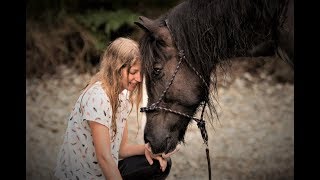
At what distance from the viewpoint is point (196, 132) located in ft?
7.02

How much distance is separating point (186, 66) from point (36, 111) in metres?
0.50

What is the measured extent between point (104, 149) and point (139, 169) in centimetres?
24

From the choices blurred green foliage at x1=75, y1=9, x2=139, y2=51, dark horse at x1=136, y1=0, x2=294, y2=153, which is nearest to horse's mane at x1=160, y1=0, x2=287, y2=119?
dark horse at x1=136, y1=0, x2=294, y2=153

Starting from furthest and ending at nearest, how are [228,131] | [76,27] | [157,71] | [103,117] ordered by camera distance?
[228,131] → [76,27] → [157,71] → [103,117]

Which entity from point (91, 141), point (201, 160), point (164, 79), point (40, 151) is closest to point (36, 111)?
point (40, 151)

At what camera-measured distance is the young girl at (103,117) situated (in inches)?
59.6

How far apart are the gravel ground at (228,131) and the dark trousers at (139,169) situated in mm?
255

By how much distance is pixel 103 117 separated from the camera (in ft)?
4.93

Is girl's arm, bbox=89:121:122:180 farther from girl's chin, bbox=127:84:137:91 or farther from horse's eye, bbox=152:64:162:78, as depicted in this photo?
horse's eye, bbox=152:64:162:78

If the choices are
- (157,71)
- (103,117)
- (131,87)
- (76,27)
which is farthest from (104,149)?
(76,27)

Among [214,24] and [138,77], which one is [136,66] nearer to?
[138,77]

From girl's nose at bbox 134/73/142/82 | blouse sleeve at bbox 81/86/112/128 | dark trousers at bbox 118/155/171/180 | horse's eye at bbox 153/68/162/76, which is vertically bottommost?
dark trousers at bbox 118/155/171/180

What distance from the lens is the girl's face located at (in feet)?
5.09

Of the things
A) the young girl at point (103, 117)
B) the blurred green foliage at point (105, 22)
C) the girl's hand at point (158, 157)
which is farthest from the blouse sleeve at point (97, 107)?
the blurred green foliage at point (105, 22)
